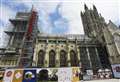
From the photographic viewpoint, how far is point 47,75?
2117cm

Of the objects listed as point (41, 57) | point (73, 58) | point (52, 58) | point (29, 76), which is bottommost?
point (29, 76)

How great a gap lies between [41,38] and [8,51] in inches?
417

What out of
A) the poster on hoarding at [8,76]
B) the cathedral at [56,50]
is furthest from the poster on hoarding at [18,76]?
the cathedral at [56,50]

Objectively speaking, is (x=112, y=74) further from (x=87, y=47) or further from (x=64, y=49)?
(x=64, y=49)

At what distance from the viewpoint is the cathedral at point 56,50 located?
30250 millimetres

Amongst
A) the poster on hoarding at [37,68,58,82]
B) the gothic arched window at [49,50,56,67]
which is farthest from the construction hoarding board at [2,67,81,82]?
the gothic arched window at [49,50,56,67]

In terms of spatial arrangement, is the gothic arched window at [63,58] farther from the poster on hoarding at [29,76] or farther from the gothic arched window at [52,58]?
the poster on hoarding at [29,76]

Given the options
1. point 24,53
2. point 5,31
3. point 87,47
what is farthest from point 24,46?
point 87,47

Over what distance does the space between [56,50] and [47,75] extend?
12.1m

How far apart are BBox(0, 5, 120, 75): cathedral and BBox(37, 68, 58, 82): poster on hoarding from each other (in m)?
8.01

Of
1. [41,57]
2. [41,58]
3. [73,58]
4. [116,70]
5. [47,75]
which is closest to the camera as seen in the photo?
[47,75]

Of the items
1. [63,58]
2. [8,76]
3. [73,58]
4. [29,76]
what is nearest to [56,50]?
[63,58]

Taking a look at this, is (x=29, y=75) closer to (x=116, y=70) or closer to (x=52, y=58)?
(x=52, y=58)

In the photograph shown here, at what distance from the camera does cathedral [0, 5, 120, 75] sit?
30250 millimetres
